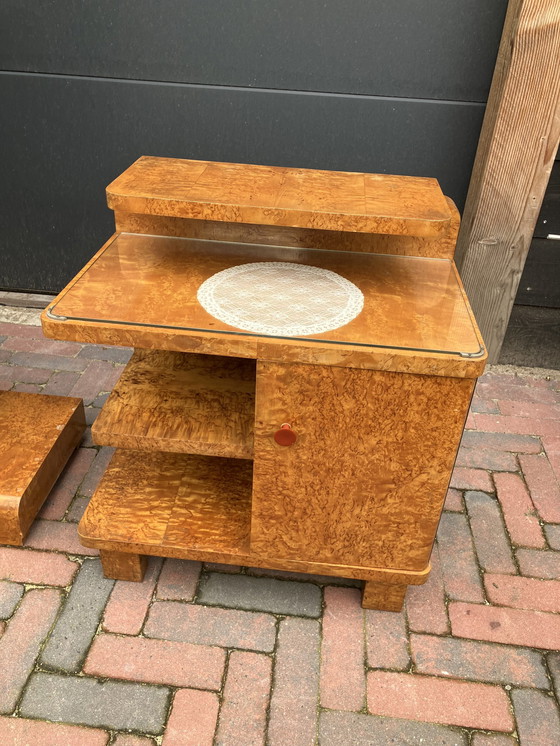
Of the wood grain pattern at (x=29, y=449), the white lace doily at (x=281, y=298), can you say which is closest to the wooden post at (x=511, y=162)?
the white lace doily at (x=281, y=298)

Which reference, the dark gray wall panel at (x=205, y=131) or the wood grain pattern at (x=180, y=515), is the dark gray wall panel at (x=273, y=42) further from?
the wood grain pattern at (x=180, y=515)

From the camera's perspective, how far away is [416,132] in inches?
109

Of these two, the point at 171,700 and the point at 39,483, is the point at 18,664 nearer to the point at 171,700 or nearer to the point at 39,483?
the point at 171,700

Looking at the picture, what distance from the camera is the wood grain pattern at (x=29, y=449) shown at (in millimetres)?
1981

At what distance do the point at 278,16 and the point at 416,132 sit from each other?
784 millimetres

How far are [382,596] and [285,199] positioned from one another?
123 cm

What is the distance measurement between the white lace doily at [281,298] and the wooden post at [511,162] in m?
1.28

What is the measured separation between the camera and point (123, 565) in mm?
1901

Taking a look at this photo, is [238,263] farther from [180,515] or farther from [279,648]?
[279,648]

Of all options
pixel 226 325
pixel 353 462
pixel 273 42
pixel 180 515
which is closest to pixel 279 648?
pixel 180 515

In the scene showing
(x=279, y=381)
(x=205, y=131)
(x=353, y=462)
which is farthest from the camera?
(x=205, y=131)

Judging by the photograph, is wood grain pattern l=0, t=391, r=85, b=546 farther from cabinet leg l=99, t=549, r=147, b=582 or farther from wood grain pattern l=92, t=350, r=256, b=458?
wood grain pattern l=92, t=350, r=256, b=458

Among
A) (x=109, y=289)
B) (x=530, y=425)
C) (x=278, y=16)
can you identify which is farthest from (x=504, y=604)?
(x=278, y=16)

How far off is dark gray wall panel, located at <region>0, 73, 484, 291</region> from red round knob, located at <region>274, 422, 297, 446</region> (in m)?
1.74
